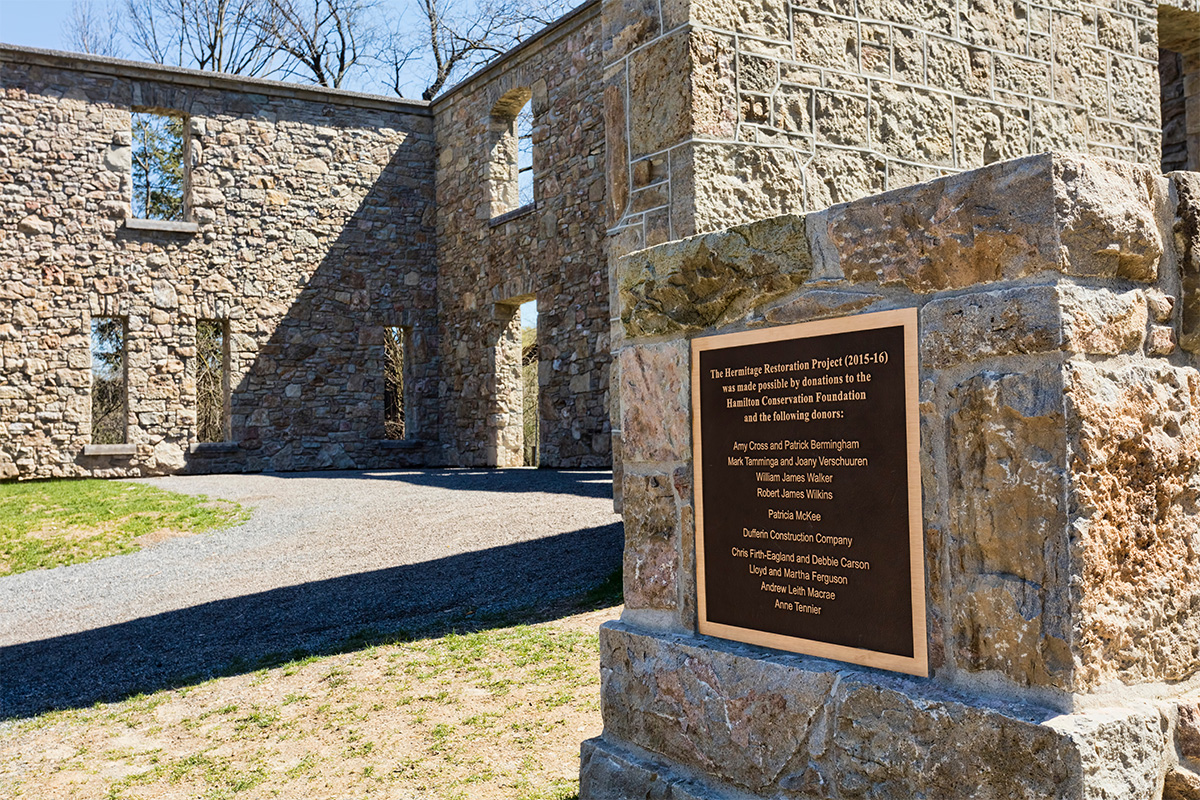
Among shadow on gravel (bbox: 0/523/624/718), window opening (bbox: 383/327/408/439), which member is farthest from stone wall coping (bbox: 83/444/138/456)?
shadow on gravel (bbox: 0/523/624/718)

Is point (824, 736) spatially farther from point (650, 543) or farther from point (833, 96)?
point (833, 96)

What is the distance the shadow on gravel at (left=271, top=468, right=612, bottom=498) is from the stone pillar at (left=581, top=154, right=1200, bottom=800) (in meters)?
7.64

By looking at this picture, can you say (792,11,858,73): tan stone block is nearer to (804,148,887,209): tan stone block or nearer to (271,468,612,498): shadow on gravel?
(804,148,887,209): tan stone block

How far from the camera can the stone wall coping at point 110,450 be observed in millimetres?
14398

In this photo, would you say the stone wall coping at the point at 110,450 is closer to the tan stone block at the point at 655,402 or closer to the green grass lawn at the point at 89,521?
the green grass lawn at the point at 89,521

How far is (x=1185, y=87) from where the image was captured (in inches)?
A: 297

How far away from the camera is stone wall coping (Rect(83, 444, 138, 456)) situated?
1440cm

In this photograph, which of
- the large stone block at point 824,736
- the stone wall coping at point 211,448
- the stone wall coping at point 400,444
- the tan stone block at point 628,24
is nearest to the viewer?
the large stone block at point 824,736

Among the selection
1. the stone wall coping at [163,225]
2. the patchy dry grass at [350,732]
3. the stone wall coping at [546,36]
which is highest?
the stone wall coping at [546,36]

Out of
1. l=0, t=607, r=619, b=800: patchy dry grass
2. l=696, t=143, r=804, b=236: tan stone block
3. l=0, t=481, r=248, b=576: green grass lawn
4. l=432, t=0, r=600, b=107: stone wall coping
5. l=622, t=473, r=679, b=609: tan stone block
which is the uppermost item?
l=432, t=0, r=600, b=107: stone wall coping

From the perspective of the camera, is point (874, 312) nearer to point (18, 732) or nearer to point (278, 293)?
point (18, 732)

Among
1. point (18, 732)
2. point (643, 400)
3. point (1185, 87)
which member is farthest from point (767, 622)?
point (1185, 87)

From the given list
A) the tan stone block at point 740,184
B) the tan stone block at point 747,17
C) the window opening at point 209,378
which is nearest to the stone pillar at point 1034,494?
the tan stone block at point 740,184

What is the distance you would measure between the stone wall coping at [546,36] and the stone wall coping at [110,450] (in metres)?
7.30
